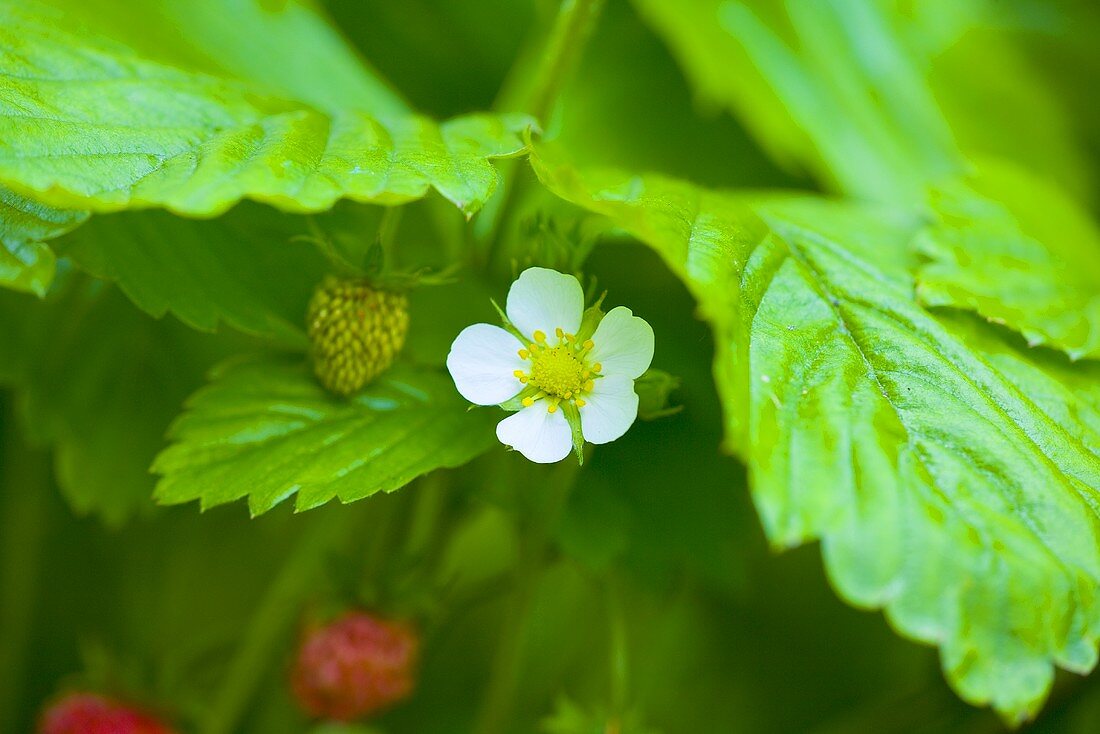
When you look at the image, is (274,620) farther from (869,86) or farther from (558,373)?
(869,86)

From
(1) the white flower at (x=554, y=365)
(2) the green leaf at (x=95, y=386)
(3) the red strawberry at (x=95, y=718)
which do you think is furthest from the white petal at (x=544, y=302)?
(3) the red strawberry at (x=95, y=718)

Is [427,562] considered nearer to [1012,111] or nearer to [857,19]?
[857,19]

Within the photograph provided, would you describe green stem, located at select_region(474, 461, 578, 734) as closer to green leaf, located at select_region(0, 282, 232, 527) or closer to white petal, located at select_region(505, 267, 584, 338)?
white petal, located at select_region(505, 267, 584, 338)

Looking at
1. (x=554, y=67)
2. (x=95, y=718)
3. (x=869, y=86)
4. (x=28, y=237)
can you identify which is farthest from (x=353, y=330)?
(x=869, y=86)

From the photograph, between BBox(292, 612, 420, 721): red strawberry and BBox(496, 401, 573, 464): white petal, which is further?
BBox(292, 612, 420, 721): red strawberry

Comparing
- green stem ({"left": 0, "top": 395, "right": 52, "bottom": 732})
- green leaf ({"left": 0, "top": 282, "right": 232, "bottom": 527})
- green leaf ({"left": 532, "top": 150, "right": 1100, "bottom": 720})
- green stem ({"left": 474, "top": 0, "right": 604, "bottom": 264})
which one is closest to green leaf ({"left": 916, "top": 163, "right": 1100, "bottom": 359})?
green leaf ({"left": 532, "top": 150, "right": 1100, "bottom": 720})

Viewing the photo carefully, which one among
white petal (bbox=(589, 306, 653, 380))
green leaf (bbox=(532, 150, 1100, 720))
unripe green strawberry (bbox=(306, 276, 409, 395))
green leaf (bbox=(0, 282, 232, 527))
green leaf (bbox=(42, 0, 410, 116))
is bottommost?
green leaf (bbox=(0, 282, 232, 527))

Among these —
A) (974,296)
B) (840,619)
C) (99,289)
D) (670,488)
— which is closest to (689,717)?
(840,619)
